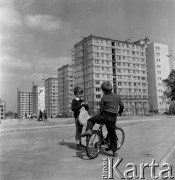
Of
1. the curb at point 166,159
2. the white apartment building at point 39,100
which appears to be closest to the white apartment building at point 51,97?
the white apartment building at point 39,100

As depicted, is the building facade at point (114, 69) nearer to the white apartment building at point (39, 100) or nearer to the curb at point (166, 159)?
the white apartment building at point (39, 100)

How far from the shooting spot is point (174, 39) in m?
9.55

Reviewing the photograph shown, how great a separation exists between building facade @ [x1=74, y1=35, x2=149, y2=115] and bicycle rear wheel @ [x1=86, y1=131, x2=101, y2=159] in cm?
8397

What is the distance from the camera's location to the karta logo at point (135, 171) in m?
4.19

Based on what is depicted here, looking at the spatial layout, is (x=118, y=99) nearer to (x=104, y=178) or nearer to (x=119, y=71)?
(x=104, y=178)

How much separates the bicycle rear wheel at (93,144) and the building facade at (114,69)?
83974 mm

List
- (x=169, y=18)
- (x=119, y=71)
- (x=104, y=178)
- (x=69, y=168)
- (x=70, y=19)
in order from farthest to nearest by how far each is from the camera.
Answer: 1. (x=119, y=71)
2. (x=169, y=18)
3. (x=70, y=19)
4. (x=69, y=168)
5. (x=104, y=178)

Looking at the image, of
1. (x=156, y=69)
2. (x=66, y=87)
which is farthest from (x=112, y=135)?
(x=66, y=87)

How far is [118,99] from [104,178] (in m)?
2.37

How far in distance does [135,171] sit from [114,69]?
95582 mm

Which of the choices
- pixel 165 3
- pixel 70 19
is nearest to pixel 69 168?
pixel 70 19

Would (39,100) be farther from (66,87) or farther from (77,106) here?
(77,106)

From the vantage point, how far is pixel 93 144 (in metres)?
5.79

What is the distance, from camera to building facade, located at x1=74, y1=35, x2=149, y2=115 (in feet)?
305
